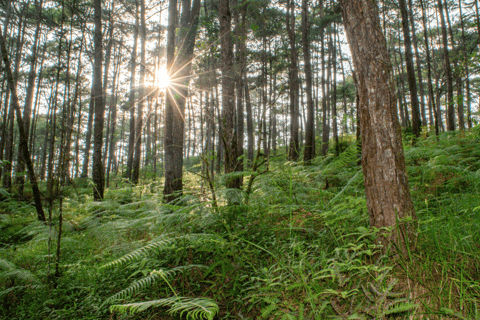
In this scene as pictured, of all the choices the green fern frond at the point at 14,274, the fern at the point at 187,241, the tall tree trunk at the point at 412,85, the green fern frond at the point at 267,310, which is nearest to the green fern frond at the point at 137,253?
the fern at the point at 187,241

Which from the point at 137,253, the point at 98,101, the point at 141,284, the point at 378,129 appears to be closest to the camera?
the point at 378,129

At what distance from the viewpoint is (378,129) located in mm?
1935

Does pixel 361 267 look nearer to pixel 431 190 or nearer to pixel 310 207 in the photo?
pixel 310 207

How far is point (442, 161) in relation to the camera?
12.3 feet

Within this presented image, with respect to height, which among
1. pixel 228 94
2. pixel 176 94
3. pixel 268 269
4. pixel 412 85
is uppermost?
pixel 412 85

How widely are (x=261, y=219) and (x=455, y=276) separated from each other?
1.82m

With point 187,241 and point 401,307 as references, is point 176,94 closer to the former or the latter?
point 187,241

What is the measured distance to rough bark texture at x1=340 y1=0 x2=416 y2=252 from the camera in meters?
1.87

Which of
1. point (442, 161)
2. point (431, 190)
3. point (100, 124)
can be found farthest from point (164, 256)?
point (100, 124)

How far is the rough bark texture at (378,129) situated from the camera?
6.15ft

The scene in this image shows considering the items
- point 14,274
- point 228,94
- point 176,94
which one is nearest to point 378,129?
point 228,94

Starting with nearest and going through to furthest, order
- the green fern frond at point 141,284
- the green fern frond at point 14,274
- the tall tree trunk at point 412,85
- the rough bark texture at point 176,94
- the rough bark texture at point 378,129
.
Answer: the rough bark texture at point 378,129, the green fern frond at point 141,284, the green fern frond at point 14,274, the rough bark texture at point 176,94, the tall tree trunk at point 412,85

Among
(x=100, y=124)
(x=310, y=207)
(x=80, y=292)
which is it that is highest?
(x=100, y=124)

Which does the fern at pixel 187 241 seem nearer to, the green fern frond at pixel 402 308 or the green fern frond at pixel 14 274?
the green fern frond at pixel 14 274
